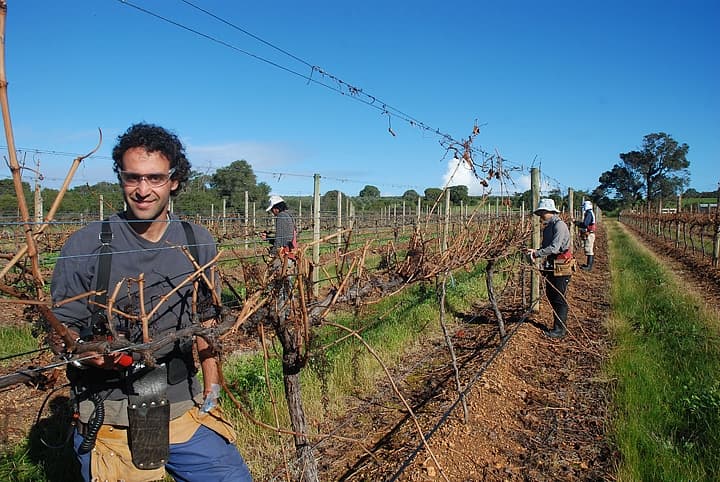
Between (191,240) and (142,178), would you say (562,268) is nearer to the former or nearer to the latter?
(191,240)

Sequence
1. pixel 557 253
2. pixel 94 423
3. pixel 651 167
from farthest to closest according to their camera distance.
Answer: pixel 651 167, pixel 557 253, pixel 94 423

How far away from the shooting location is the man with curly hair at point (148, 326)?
1650 millimetres

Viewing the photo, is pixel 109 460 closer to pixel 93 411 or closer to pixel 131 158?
pixel 93 411

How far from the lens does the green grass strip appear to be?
346 centimetres

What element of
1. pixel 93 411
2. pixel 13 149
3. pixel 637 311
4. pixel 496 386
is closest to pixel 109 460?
pixel 93 411

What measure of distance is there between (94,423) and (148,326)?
0.35 m

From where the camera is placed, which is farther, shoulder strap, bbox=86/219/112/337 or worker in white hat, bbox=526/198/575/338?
worker in white hat, bbox=526/198/575/338

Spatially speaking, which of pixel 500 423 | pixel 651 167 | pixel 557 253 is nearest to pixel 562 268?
pixel 557 253

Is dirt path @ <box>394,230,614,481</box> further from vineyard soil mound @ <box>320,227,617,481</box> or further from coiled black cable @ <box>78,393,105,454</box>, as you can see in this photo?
coiled black cable @ <box>78,393,105,454</box>

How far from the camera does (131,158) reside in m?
1.84

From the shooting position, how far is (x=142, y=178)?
183cm

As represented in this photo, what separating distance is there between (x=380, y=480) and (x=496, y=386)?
2.04 m

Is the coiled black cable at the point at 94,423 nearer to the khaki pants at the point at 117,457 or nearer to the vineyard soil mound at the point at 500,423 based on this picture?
the khaki pants at the point at 117,457

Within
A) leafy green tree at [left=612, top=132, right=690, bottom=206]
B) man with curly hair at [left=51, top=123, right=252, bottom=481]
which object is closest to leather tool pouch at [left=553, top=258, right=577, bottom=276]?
man with curly hair at [left=51, top=123, right=252, bottom=481]
